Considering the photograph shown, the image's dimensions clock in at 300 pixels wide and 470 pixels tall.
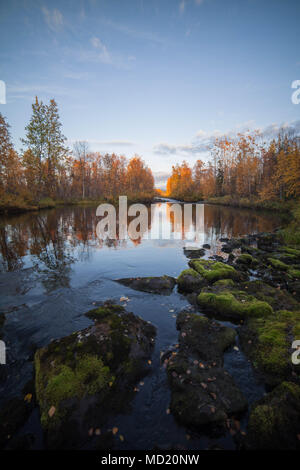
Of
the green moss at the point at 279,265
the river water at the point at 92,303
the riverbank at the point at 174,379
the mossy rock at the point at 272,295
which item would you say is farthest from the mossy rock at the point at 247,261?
the riverbank at the point at 174,379

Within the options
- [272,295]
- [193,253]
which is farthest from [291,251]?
[272,295]

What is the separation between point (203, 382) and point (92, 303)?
4.47 meters

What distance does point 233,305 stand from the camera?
20.2 feet

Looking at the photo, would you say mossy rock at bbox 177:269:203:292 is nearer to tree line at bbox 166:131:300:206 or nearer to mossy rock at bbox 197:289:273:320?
mossy rock at bbox 197:289:273:320

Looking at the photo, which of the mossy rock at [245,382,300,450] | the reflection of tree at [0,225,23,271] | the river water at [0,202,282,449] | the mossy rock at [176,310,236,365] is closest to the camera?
the mossy rock at [245,382,300,450]

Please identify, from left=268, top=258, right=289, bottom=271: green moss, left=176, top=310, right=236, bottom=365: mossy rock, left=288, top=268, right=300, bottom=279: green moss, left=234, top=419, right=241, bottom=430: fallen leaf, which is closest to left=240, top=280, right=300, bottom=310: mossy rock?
left=288, top=268, right=300, bottom=279: green moss

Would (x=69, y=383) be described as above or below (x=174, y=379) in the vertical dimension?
above

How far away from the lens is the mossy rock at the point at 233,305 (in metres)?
5.85

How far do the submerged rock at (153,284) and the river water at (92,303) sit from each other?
282 millimetres

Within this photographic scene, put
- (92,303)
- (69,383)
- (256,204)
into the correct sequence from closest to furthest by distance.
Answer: (69,383)
(92,303)
(256,204)

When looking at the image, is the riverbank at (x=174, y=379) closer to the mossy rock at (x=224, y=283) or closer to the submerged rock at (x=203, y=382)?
the submerged rock at (x=203, y=382)

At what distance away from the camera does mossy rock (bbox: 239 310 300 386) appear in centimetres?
395

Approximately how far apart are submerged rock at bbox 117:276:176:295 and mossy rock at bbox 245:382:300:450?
183 inches

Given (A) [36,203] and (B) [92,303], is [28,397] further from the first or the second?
(A) [36,203]
